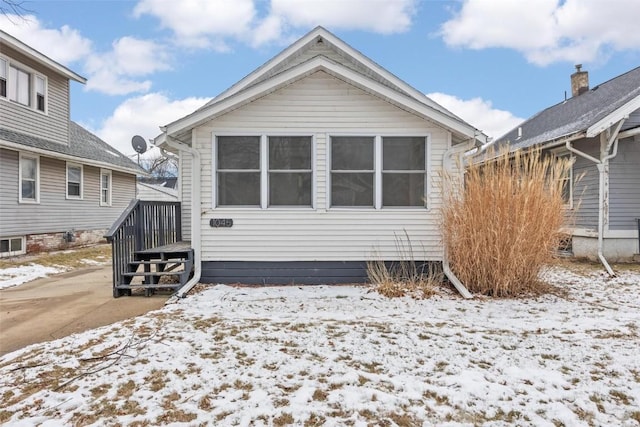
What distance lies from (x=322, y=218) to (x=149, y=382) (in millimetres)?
4053

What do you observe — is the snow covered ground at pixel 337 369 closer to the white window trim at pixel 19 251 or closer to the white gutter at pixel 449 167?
the white gutter at pixel 449 167

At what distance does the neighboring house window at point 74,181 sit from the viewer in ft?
40.3

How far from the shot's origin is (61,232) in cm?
1174

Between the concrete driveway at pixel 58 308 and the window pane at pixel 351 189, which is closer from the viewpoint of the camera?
the concrete driveway at pixel 58 308

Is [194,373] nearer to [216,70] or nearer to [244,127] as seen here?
[244,127]

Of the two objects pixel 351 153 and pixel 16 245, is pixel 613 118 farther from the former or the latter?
pixel 16 245

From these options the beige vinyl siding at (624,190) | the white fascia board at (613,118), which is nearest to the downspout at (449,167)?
the white fascia board at (613,118)

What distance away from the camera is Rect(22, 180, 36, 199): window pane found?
10453mm

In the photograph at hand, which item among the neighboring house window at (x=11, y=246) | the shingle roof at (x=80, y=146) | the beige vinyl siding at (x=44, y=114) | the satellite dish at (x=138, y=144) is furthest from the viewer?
the satellite dish at (x=138, y=144)

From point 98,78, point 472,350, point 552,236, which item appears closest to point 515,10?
point 552,236

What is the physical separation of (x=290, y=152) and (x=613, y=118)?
7.01 meters

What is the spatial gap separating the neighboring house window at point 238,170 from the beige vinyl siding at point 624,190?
8067 mm

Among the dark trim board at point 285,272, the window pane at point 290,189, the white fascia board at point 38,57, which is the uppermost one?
the white fascia board at point 38,57

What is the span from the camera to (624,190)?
8508mm
